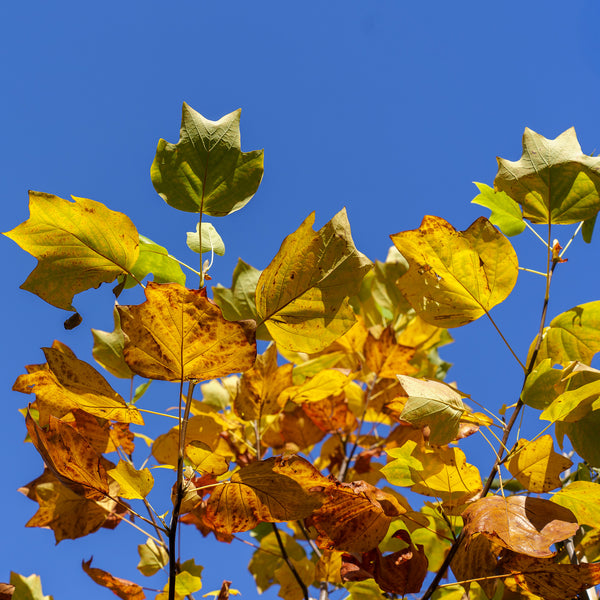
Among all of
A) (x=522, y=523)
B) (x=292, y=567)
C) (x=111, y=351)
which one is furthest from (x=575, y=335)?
(x=111, y=351)

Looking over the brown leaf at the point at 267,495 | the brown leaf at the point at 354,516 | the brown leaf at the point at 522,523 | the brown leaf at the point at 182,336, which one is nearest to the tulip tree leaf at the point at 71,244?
the brown leaf at the point at 182,336

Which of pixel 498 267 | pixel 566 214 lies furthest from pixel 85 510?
pixel 566 214

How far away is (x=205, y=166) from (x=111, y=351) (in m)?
0.53

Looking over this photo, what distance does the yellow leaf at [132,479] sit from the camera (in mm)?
743

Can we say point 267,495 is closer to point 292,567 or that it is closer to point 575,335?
point 292,567

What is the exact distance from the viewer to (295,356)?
1.44 meters

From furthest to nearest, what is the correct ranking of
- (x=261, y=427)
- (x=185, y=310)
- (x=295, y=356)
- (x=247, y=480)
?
1. (x=295, y=356)
2. (x=261, y=427)
3. (x=247, y=480)
4. (x=185, y=310)

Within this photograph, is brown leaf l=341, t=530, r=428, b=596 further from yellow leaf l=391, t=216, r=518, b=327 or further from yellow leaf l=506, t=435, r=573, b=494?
yellow leaf l=391, t=216, r=518, b=327

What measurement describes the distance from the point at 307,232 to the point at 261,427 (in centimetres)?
77

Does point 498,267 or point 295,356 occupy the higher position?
point 295,356

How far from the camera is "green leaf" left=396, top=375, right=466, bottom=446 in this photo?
0.68 m

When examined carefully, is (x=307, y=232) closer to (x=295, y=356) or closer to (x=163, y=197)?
(x=163, y=197)

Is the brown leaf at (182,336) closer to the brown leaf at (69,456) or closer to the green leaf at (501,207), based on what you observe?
the brown leaf at (69,456)

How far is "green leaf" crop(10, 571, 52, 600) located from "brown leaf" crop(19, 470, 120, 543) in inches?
5.6
